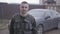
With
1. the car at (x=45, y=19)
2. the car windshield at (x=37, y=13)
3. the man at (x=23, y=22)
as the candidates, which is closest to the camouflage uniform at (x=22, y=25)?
the man at (x=23, y=22)

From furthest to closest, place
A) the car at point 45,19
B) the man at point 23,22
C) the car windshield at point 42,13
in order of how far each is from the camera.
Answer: the car windshield at point 42,13 < the car at point 45,19 < the man at point 23,22

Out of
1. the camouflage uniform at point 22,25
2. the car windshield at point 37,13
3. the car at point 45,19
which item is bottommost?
the car at point 45,19

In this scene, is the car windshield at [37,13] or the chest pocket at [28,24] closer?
the chest pocket at [28,24]

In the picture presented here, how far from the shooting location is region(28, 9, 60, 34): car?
10.9 m

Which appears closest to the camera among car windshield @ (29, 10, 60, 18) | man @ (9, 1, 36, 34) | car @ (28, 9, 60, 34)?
man @ (9, 1, 36, 34)

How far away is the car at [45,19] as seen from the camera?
1091 cm

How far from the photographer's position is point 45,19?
1134 cm

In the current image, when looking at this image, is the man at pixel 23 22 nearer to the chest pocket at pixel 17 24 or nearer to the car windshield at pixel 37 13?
the chest pocket at pixel 17 24

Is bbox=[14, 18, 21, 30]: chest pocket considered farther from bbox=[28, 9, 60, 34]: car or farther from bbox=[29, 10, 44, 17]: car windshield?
bbox=[29, 10, 44, 17]: car windshield

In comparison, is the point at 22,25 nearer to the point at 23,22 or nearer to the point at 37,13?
the point at 23,22

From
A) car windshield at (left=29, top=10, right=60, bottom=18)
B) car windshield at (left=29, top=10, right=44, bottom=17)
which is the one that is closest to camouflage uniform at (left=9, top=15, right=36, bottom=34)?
car windshield at (left=29, top=10, right=60, bottom=18)

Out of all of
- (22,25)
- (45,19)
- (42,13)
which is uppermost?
(22,25)

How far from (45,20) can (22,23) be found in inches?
310

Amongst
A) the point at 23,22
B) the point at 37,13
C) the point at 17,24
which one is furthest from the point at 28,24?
the point at 37,13
